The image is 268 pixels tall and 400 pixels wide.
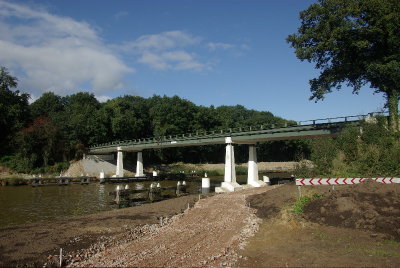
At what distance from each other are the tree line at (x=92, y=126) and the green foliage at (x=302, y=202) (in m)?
31.6

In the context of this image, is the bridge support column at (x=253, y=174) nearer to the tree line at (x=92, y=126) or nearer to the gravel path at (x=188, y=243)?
the tree line at (x=92, y=126)

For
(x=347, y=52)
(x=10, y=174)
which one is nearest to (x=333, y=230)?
(x=347, y=52)

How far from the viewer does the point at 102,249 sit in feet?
45.2

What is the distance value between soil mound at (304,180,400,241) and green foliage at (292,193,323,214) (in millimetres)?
378

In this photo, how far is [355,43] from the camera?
86.2ft

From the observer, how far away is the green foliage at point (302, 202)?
56.3 feet

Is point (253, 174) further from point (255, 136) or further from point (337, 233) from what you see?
point (337, 233)

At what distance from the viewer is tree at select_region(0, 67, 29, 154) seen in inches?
2680

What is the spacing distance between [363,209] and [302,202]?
3631 mm

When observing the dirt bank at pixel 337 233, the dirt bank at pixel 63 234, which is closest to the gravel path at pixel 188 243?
the dirt bank at pixel 337 233

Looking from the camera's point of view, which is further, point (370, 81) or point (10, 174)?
point (10, 174)

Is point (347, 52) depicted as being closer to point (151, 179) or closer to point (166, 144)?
point (166, 144)

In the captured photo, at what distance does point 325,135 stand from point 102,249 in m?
27.6

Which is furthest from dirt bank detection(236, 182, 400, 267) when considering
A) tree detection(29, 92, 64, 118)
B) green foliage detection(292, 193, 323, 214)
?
tree detection(29, 92, 64, 118)
